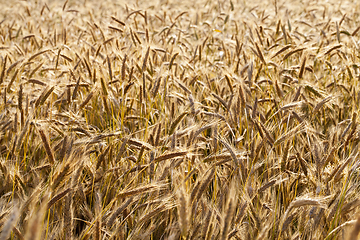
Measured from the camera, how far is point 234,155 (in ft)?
4.19

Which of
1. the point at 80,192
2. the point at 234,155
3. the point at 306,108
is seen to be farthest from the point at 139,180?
the point at 306,108

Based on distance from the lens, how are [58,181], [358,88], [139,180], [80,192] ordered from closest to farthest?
[58,181]
[80,192]
[139,180]
[358,88]

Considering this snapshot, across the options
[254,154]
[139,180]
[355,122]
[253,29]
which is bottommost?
[139,180]

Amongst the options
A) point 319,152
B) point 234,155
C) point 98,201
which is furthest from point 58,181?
point 319,152

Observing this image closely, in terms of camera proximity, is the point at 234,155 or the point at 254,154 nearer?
the point at 234,155

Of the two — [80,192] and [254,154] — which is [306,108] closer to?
[254,154]

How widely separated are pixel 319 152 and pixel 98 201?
95 centimetres

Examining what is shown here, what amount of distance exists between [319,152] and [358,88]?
1.11 metres

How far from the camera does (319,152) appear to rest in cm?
133

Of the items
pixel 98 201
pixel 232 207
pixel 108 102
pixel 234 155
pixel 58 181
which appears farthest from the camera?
pixel 108 102

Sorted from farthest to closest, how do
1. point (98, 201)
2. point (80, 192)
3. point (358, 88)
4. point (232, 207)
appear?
point (358, 88) → point (80, 192) → point (98, 201) → point (232, 207)

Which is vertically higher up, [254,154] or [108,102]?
[108,102]

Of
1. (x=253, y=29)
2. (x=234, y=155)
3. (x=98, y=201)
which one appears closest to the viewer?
(x=98, y=201)

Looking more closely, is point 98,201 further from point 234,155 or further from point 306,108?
point 306,108
